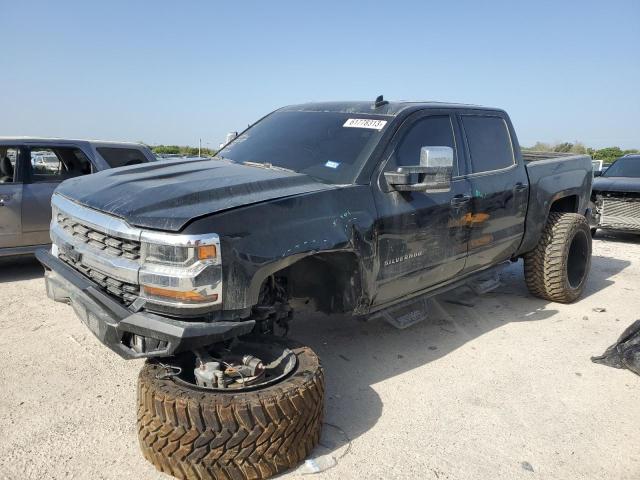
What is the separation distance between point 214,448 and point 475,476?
53.4 inches

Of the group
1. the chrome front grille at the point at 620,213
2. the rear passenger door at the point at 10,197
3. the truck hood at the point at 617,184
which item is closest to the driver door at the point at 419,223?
the rear passenger door at the point at 10,197

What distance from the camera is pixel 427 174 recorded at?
3607mm

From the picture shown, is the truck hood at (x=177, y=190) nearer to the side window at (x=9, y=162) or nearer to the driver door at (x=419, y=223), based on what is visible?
the driver door at (x=419, y=223)

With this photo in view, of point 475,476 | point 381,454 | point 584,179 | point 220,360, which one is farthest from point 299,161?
point 584,179

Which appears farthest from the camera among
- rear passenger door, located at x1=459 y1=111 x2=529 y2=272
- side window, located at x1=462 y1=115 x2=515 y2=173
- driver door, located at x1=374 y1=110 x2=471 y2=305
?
side window, located at x1=462 y1=115 x2=515 y2=173

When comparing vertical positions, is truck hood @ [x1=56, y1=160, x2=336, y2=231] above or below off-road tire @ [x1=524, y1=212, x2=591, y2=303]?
above

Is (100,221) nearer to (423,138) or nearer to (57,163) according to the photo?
(423,138)

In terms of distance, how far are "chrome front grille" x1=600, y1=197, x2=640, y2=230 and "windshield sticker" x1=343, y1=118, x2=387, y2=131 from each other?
23.1 ft

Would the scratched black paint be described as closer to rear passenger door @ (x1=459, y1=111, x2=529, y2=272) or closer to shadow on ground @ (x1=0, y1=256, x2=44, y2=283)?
rear passenger door @ (x1=459, y1=111, x2=529, y2=272)

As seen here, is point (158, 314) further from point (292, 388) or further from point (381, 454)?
point (381, 454)

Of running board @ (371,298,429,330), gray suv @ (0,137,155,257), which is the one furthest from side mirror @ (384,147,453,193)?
gray suv @ (0,137,155,257)

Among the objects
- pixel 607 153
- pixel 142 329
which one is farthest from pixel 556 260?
pixel 607 153

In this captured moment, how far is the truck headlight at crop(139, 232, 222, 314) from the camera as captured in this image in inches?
101

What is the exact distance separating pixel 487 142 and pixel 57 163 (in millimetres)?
5112
